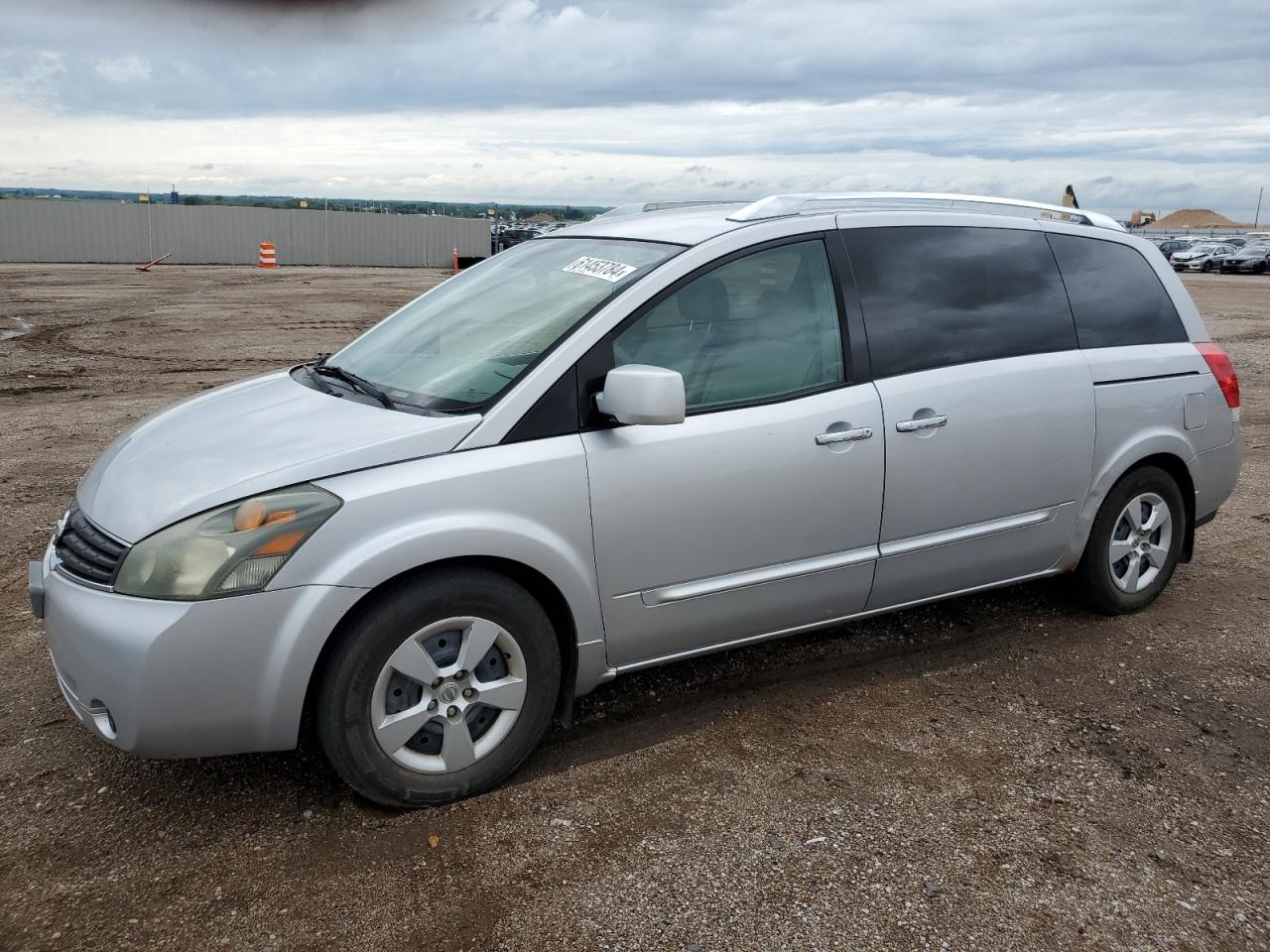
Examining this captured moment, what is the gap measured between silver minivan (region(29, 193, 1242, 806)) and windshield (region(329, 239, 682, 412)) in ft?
0.06

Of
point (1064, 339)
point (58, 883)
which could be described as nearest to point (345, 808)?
point (58, 883)

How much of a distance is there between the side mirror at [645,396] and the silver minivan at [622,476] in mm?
11

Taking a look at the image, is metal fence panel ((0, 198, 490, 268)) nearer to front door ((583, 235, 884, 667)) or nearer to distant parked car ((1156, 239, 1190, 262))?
distant parked car ((1156, 239, 1190, 262))

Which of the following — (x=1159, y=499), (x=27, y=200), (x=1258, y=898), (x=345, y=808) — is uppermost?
(x=27, y=200)

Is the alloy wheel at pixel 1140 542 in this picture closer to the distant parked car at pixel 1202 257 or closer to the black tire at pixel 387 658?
the black tire at pixel 387 658

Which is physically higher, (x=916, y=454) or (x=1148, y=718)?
(x=916, y=454)

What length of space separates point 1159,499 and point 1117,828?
199 cm

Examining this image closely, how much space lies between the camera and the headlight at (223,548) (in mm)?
2852

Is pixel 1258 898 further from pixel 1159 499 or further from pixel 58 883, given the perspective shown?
pixel 58 883

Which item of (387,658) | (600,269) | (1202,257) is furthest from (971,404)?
Result: (1202,257)

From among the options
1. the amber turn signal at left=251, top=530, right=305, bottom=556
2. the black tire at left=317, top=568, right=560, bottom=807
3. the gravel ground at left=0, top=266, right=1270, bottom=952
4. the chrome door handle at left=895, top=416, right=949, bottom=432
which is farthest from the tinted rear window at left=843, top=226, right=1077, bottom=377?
the amber turn signal at left=251, top=530, right=305, bottom=556

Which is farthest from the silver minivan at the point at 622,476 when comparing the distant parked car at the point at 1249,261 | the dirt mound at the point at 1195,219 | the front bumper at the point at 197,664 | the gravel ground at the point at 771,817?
the dirt mound at the point at 1195,219

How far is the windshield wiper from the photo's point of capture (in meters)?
3.48

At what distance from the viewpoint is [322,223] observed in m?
36.8
